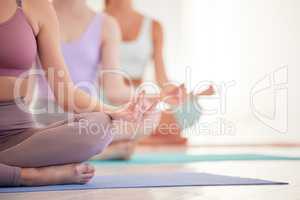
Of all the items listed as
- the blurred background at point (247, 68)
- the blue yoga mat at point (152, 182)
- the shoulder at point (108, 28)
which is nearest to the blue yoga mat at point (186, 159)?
the shoulder at point (108, 28)

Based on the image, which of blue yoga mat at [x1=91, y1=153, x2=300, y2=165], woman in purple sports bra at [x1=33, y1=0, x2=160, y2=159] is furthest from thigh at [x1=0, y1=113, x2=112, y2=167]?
blue yoga mat at [x1=91, y1=153, x2=300, y2=165]

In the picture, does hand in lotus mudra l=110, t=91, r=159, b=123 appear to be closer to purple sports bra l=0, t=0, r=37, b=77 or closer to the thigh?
the thigh

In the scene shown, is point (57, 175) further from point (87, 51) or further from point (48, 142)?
point (87, 51)

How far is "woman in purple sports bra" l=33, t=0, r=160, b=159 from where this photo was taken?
2.90m

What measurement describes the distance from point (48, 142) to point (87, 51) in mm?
1088

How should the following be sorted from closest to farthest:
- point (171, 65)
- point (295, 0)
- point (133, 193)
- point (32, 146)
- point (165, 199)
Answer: point (165, 199), point (133, 193), point (32, 146), point (295, 0), point (171, 65)

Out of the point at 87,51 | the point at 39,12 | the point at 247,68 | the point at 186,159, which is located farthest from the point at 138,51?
the point at 39,12

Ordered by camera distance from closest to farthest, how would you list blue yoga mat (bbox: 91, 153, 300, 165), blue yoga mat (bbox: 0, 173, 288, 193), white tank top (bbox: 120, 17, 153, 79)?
blue yoga mat (bbox: 0, 173, 288, 193)
blue yoga mat (bbox: 91, 153, 300, 165)
white tank top (bbox: 120, 17, 153, 79)

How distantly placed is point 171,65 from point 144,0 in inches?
23.2

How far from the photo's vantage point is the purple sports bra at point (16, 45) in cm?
187

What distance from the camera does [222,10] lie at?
5090mm

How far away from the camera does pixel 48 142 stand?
1.90 m

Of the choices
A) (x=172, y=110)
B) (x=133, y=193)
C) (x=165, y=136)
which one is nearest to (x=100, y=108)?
(x=133, y=193)

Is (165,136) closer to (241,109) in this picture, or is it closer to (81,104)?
(241,109)
